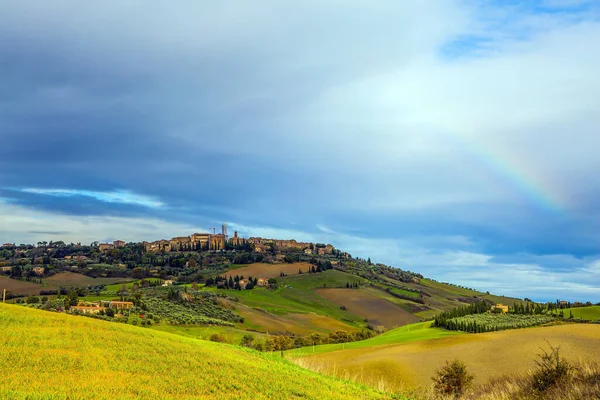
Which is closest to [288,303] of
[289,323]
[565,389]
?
[289,323]

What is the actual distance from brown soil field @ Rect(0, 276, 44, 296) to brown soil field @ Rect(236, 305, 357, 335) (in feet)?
240

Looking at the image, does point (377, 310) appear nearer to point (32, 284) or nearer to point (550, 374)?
point (32, 284)

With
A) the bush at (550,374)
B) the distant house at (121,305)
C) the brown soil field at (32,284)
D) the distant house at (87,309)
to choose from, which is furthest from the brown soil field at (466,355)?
the brown soil field at (32,284)

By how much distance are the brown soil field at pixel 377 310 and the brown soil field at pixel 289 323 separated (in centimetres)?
2042

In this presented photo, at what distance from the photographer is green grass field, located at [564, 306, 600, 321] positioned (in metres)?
Answer: 101

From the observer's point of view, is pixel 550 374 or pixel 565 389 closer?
pixel 565 389

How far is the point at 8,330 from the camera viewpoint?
27.6 m

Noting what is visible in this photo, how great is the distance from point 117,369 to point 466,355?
51.6 meters

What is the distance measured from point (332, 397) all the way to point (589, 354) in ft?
152

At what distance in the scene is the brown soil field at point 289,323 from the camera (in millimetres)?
133438

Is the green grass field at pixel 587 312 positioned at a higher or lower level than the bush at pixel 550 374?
lower

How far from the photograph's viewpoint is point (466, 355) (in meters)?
62.8

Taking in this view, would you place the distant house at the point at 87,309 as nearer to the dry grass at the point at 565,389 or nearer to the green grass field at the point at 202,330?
the green grass field at the point at 202,330

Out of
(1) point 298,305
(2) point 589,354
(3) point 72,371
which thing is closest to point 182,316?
(1) point 298,305
